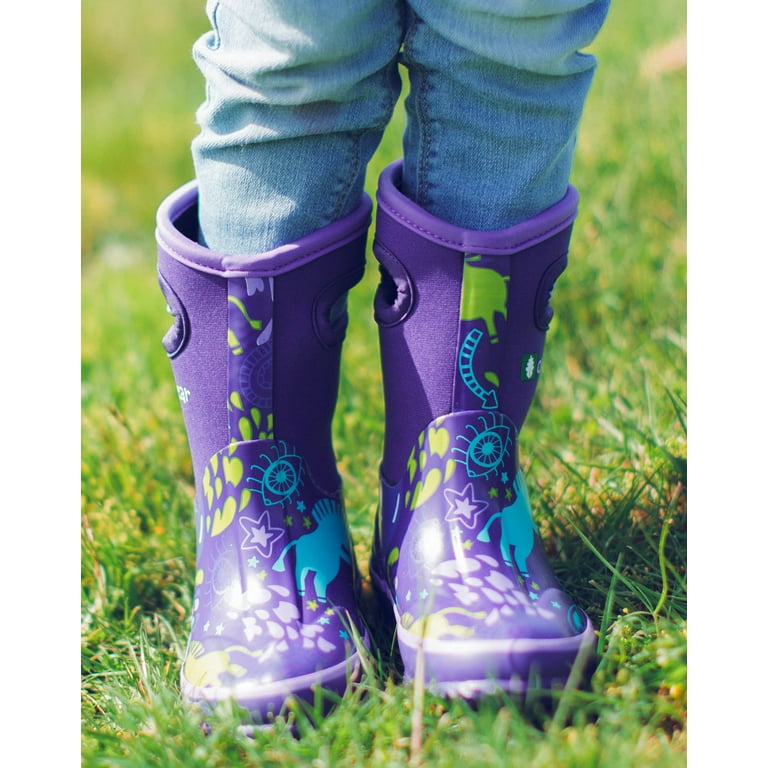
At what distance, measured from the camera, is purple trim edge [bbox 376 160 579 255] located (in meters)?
0.99

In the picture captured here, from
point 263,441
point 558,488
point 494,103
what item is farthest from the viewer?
point 558,488

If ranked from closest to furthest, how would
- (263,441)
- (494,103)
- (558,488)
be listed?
(494,103) → (263,441) → (558,488)

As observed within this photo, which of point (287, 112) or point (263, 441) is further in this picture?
point (263, 441)

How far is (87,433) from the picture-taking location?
5.38ft

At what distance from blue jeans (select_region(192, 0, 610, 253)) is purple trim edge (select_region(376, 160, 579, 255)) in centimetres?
2

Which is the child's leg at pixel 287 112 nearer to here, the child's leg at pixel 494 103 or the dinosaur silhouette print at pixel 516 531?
the child's leg at pixel 494 103

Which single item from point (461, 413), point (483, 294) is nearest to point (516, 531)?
point (461, 413)

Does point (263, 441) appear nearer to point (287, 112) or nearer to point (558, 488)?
point (287, 112)

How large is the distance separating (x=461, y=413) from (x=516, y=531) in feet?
0.46

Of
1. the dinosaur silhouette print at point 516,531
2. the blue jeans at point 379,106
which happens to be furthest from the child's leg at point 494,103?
the dinosaur silhouette print at point 516,531

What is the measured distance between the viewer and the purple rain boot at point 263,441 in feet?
3.22

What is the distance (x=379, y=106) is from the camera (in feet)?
3.26

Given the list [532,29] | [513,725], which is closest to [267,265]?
[532,29]

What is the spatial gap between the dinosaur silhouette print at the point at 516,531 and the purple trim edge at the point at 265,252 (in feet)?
1.10
